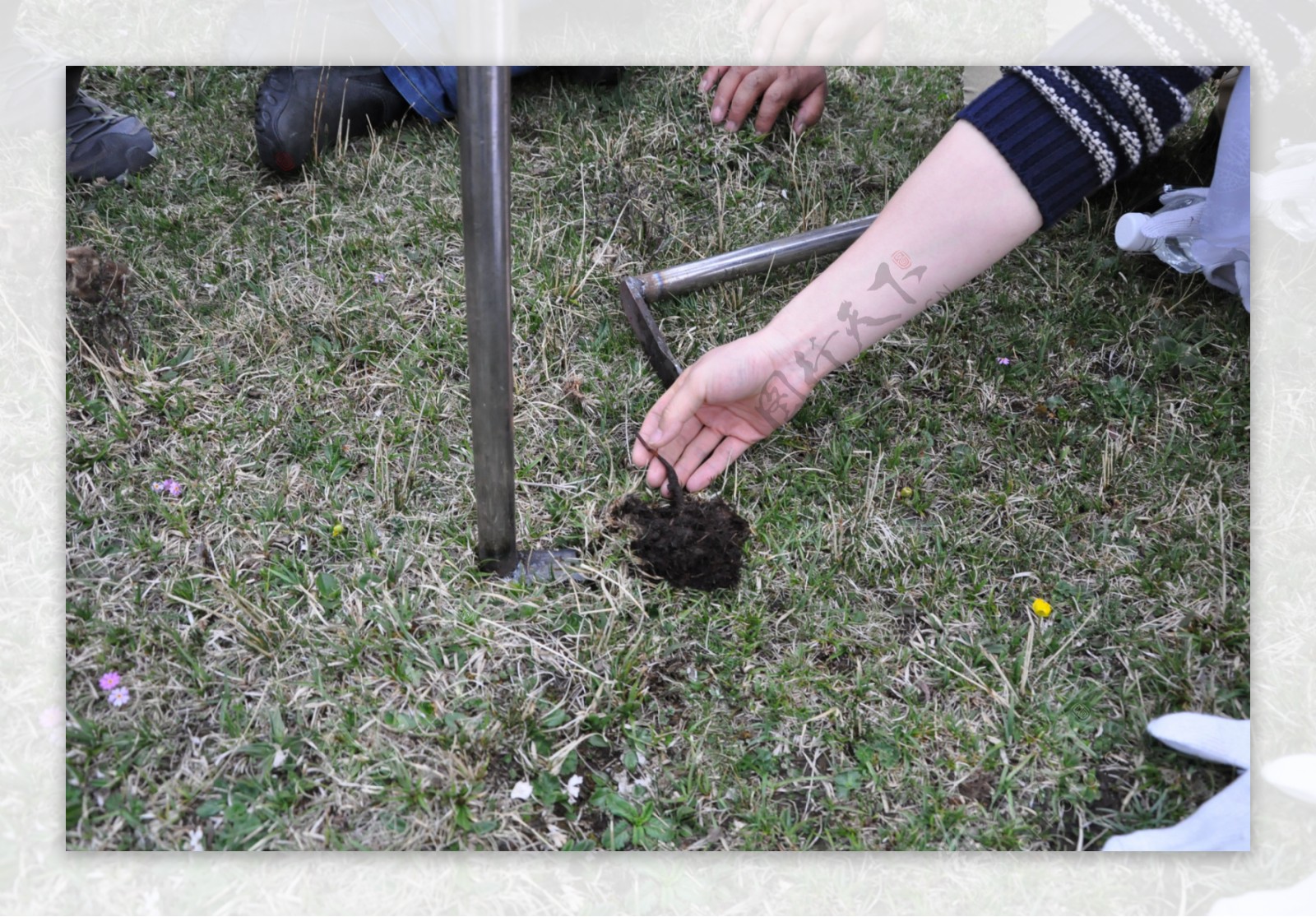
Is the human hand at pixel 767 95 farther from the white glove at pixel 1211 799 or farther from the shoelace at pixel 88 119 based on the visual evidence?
the white glove at pixel 1211 799

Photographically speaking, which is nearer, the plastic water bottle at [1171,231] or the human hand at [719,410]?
the human hand at [719,410]

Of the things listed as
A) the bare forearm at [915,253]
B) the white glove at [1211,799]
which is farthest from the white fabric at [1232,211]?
the white glove at [1211,799]

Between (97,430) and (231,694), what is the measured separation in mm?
606

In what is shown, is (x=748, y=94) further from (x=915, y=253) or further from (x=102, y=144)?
(x=102, y=144)

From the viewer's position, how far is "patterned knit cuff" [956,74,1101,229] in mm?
1307

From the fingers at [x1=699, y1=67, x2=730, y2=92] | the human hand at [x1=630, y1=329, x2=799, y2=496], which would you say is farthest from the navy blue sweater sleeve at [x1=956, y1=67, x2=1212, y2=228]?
the fingers at [x1=699, y1=67, x2=730, y2=92]

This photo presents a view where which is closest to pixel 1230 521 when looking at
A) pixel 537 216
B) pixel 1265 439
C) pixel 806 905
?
pixel 1265 439

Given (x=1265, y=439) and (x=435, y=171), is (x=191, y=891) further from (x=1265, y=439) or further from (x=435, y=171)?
(x=1265, y=439)

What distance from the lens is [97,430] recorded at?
1591mm

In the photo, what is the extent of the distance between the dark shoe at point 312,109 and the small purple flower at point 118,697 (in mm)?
1193

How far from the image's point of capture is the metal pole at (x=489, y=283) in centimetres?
103

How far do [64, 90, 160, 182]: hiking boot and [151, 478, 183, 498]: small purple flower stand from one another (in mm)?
809

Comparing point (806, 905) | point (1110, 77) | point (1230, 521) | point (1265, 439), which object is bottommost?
point (806, 905)

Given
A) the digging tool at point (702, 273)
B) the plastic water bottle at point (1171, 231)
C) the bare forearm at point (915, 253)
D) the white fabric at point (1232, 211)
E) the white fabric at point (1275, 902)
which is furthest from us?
the plastic water bottle at point (1171, 231)
